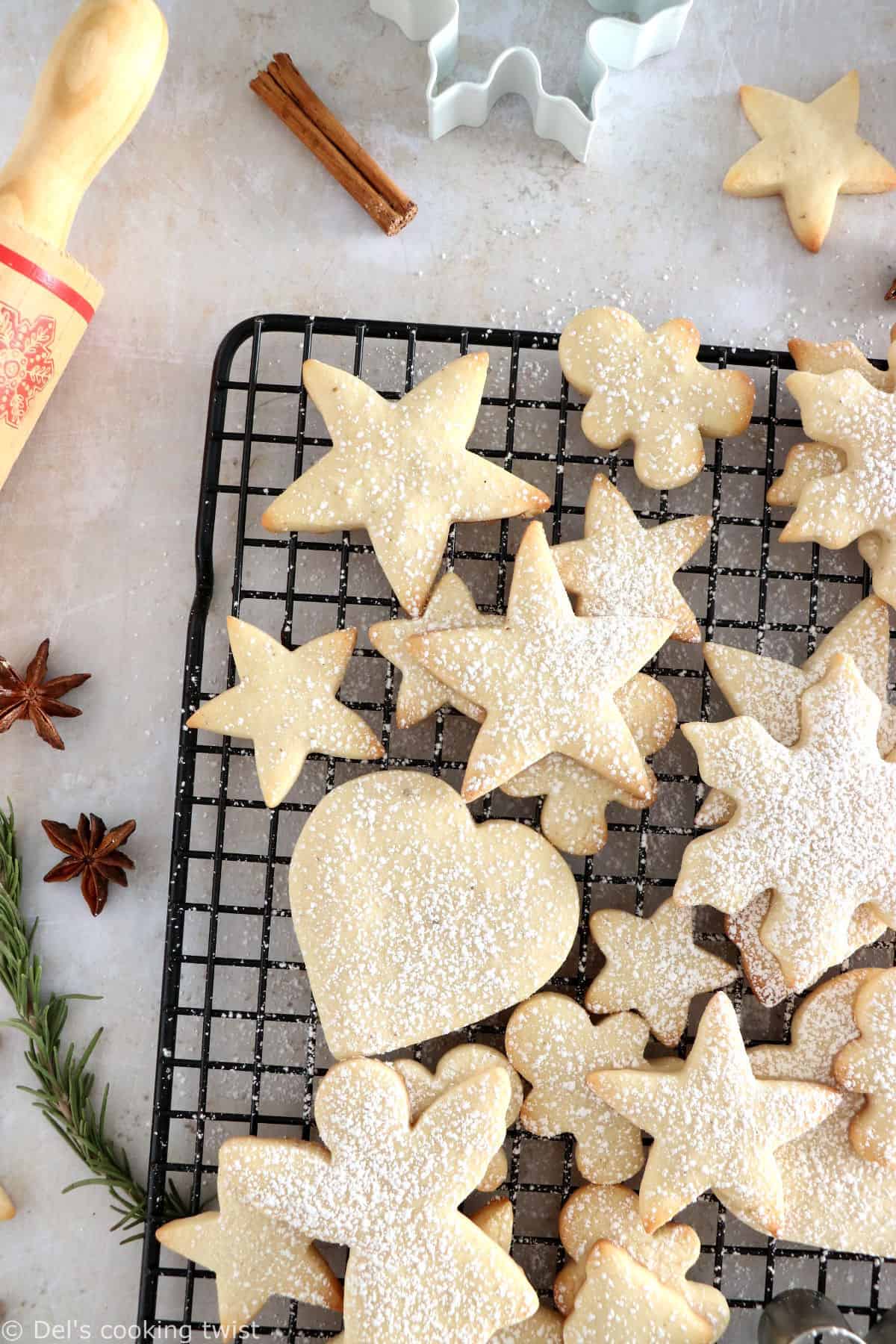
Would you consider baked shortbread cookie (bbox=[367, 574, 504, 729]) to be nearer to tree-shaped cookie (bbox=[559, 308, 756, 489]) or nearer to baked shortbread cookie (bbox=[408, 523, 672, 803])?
baked shortbread cookie (bbox=[408, 523, 672, 803])

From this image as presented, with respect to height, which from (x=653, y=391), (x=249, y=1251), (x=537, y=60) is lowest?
(x=249, y=1251)

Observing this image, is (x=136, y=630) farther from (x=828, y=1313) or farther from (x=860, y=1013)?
(x=828, y=1313)

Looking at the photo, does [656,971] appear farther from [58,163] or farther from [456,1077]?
[58,163]

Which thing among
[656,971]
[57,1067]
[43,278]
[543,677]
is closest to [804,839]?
[656,971]

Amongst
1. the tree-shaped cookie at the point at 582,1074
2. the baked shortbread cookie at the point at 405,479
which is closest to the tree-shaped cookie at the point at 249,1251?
the tree-shaped cookie at the point at 582,1074

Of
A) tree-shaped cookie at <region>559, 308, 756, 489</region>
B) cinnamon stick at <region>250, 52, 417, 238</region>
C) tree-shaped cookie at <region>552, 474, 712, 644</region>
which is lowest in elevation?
tree-shaped cookie at <region>552, 474, 712, 644</region>

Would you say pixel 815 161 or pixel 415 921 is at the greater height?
pixel 815 161

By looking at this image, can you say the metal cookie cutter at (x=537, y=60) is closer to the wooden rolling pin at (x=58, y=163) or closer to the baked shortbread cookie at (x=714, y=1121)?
the wooden rolling pin at (x=58, y=163)

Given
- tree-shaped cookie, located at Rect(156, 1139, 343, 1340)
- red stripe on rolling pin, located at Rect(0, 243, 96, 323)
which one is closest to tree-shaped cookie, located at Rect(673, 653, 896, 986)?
tree-shaped cookie, located at Rect(156, 1139, 343, 1340)
